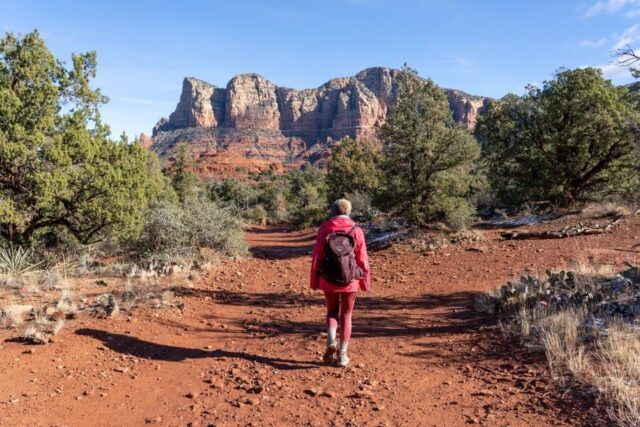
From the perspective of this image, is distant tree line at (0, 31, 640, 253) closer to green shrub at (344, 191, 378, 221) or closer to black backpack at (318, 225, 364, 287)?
green shrub at (344, 191, 378, 221)

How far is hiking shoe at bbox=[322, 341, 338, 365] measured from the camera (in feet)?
15.6

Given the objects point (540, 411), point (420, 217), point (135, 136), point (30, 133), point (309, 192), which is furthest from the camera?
point (309, 192)

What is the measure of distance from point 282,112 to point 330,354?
149692 mm

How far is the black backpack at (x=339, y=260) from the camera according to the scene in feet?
15.1

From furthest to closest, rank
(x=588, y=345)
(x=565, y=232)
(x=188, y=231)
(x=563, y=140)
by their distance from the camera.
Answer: (x=563, y=140), (x=565, y=232), (x=188, y=231), (x=588, y=345)

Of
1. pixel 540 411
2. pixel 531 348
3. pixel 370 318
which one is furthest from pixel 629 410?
pixel 370 318

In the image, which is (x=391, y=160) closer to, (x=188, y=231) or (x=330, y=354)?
(x=188, y=231)

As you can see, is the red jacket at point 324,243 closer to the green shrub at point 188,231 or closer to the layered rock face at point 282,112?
the green shrub at point 188,231

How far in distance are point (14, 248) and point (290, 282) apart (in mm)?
6251

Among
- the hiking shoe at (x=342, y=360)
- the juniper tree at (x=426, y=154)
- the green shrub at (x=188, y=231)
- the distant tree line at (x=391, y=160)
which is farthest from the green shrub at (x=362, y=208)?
the hiking shoe at (x=342, y=360)

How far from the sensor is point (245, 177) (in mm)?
81125

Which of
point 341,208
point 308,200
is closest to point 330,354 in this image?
point 341,208

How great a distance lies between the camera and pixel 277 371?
4773 mm

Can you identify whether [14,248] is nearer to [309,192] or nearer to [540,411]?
[540,411]
